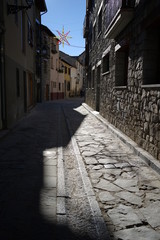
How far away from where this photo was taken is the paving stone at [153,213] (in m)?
2.59

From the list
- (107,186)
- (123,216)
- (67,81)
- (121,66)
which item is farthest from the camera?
(67,81)

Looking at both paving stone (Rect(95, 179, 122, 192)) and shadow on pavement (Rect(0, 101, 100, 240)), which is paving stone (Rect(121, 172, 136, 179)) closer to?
paving stone (Rect(95, 179, 122, 192))

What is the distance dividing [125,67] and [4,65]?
416cm

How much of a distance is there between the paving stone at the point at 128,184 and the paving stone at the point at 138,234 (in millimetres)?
999

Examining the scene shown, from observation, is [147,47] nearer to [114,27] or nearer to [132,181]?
[114,27]

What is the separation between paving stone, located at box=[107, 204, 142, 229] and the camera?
102 inches

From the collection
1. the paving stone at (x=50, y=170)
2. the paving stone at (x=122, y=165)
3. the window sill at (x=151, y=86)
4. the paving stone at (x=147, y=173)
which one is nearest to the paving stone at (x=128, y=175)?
the paving stone at (x=147, y=173)

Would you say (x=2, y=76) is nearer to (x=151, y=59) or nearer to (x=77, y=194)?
(x=151, y=59)

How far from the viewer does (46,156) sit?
5.20 meters

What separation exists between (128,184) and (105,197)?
608 mm

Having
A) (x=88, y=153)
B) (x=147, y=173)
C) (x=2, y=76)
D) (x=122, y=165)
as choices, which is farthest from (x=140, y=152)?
(x=2, y=76)

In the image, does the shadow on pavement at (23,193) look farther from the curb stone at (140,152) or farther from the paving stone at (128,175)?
the curb stone at (140,152)

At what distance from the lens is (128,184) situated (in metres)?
3.65

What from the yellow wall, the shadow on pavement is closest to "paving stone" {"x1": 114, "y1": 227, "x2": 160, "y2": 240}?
the shadow on pavement
